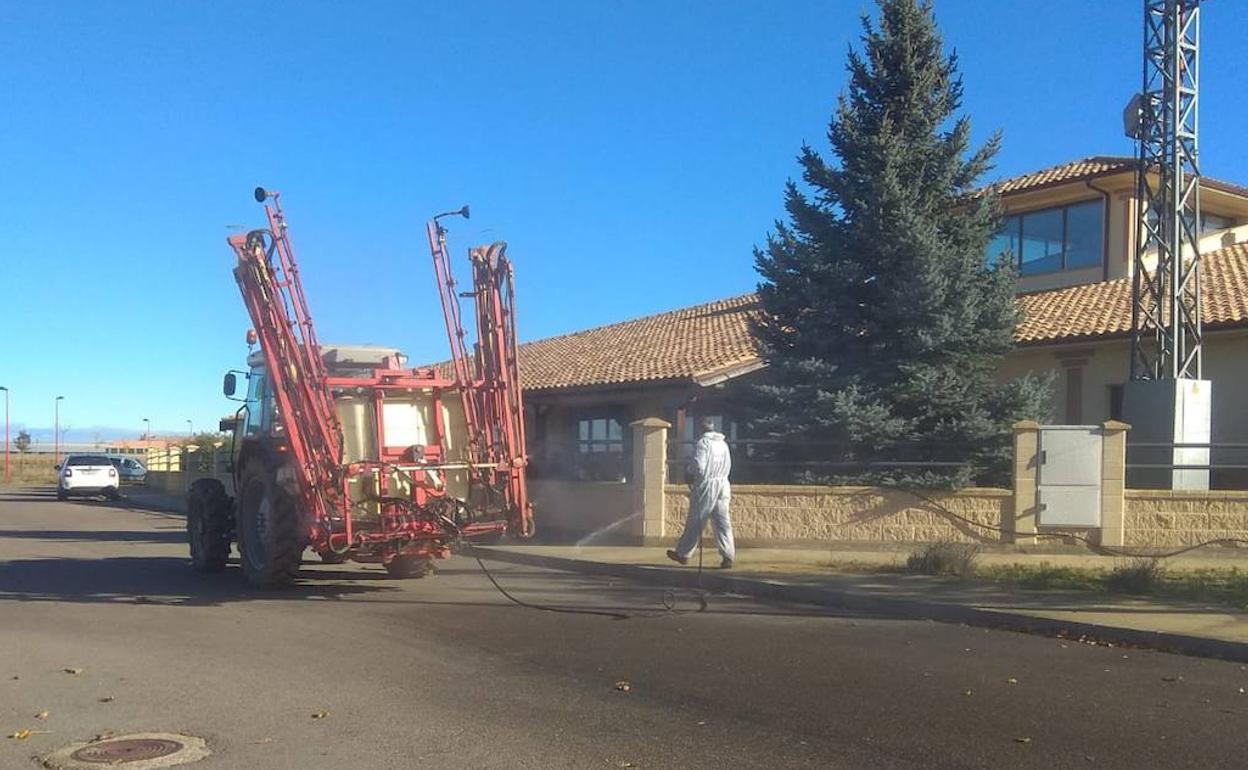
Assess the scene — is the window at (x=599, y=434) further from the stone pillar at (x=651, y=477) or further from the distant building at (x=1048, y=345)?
the stone pillar at (x=651, y=477)

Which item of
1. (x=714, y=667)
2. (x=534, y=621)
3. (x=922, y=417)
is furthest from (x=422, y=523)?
(x=922, y=417)

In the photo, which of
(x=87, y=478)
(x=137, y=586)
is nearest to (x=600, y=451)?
(x=137, y=586)

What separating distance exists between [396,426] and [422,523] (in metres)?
1.08

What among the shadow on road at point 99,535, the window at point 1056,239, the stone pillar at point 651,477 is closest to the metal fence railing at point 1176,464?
the stone pillar at point 651,477

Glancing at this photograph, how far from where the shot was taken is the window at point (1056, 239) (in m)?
22.6

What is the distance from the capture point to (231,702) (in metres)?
6.90

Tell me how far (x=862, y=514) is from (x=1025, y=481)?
2221 mm

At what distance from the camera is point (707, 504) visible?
13281 mm

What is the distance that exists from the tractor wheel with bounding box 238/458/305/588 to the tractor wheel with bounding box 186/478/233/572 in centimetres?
117

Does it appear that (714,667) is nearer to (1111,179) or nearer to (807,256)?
(807,256)

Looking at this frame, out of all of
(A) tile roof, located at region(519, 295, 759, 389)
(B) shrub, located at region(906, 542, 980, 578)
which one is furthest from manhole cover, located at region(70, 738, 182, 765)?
(A) tile roof, located at region(519, 295, 759, 389)

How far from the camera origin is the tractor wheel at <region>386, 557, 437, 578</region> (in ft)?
43.1

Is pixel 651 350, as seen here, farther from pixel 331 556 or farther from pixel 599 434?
pixel 331 556

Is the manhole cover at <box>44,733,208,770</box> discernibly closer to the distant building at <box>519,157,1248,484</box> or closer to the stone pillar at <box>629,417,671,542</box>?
the stone pillar at <box>629,417,671,542</box>
